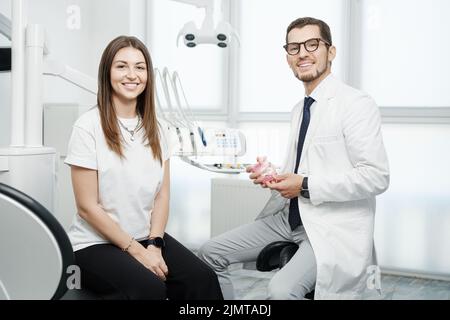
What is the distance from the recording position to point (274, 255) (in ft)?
5.17

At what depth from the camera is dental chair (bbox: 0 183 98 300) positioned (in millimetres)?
945

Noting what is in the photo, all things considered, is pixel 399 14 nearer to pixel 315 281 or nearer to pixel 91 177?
pixel 315 281

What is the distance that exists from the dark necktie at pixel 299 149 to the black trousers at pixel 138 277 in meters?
0.34

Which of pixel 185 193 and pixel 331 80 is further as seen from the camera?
pixel 185 193

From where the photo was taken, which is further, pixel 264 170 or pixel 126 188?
pixel 264 170

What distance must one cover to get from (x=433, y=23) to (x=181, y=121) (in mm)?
1731

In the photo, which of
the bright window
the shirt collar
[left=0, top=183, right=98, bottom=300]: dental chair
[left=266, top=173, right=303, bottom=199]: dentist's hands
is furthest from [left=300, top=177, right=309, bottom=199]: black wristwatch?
the bright window

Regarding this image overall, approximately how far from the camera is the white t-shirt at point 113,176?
1.40 metres

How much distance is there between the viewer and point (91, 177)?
1391mm

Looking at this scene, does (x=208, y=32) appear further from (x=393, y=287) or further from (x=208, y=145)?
(x=393, y=287)

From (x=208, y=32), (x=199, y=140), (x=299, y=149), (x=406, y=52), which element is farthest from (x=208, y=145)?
(x=406, y=52)

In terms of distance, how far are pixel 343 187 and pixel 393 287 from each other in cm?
167

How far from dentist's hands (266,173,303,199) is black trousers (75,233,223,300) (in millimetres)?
340
